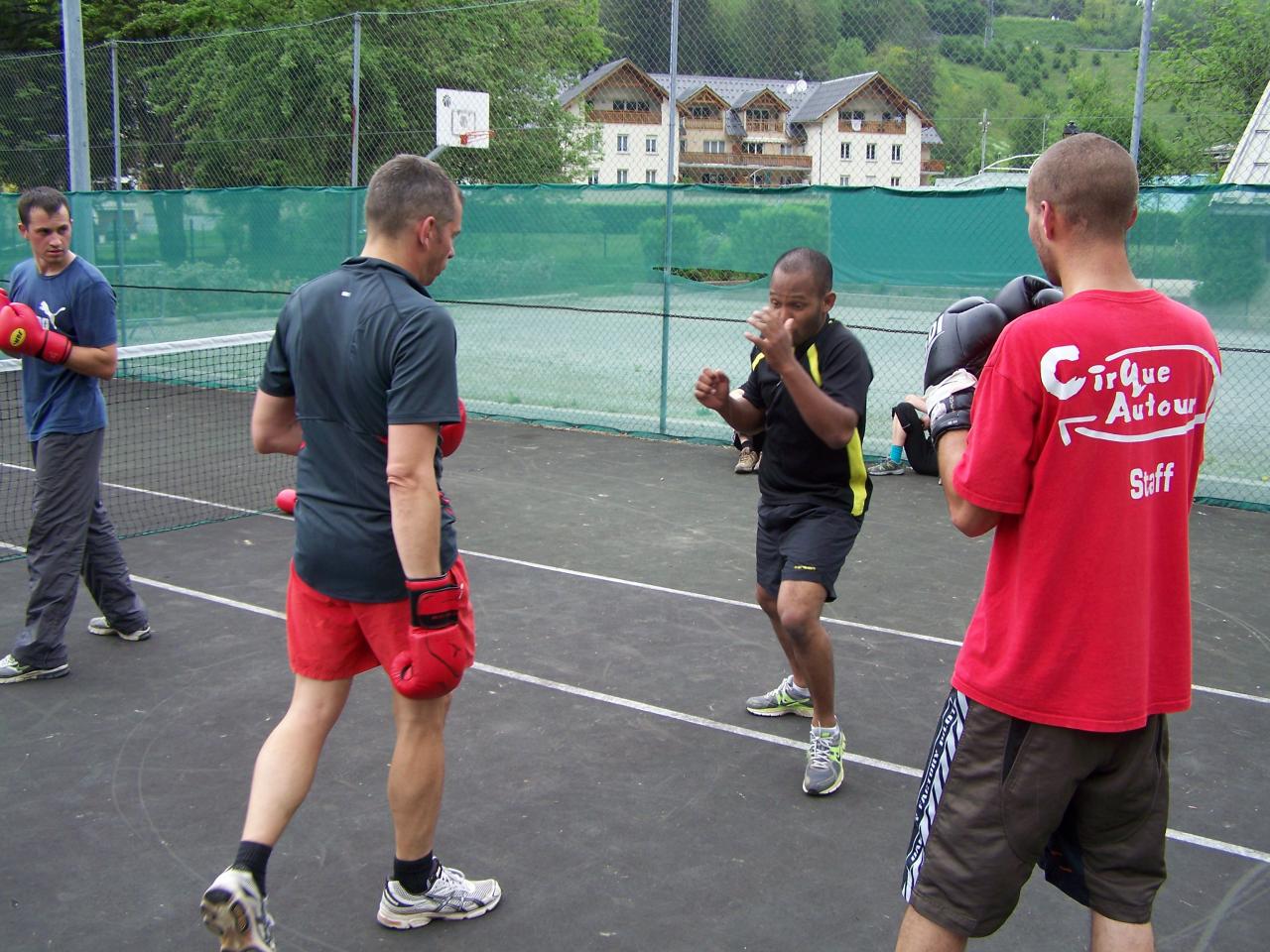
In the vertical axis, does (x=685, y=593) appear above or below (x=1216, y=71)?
below

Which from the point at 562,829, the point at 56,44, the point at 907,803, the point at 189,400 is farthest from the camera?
the point at 56,44

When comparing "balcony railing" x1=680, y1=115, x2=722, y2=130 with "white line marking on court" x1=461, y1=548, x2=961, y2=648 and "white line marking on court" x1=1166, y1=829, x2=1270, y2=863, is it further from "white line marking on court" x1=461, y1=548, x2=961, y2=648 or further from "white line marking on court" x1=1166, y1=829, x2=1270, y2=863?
"white line marking on court" x1=1166, y1=829, x2=1270, y2=863

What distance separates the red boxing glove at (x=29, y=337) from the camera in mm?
4660

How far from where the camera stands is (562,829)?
3.77 metres

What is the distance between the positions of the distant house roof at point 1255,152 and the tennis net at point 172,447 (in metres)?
10.4

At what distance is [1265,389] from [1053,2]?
7730mm

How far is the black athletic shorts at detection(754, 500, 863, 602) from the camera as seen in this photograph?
4.12 meters

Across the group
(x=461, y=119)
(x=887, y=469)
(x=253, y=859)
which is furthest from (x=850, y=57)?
(x=253, y=859)

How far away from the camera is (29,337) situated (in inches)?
185

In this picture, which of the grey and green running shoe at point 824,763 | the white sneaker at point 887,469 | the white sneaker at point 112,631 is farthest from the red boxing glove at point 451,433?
the white sneaker at point 887,469

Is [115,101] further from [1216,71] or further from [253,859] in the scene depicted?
[1216,71]

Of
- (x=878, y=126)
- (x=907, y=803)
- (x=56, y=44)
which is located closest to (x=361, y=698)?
(x=907, y=803)

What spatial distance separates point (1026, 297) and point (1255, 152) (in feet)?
41.3

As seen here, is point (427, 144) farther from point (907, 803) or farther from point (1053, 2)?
point (907, 803)
